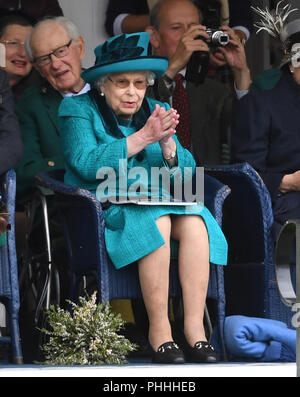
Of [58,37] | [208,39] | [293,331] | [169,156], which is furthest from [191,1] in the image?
[293,331]

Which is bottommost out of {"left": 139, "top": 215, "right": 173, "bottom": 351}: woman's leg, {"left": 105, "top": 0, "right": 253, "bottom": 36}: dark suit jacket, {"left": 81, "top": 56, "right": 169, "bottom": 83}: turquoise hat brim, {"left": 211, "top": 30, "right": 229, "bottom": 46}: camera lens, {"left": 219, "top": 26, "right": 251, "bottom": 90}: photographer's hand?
{"left": 139, "top": 215, "right": 173, "bottom": 351}: woman's leg

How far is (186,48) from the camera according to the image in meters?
6.45

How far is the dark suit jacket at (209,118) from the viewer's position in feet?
21.6

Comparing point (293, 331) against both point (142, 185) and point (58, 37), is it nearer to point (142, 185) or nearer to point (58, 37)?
point (142, 185)

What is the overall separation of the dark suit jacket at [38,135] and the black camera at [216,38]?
86cm

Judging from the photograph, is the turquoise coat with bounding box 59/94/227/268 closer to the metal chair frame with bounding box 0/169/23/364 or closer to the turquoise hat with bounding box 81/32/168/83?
the turquoise hat with bounding box 81/32/168/83

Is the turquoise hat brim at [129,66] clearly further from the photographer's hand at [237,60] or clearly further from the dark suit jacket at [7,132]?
the photographer's hand at [237,60]

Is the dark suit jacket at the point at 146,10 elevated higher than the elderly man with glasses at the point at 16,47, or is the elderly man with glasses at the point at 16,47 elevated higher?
the dark suit jacket at the point at 146,10

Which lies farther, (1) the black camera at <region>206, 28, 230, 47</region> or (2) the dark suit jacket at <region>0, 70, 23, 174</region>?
(1) the black camera at <region>206, 28, 230, 47</region>

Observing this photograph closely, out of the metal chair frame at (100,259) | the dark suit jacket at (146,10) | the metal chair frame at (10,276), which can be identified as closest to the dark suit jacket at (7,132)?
the metal chair frame at (10,276)

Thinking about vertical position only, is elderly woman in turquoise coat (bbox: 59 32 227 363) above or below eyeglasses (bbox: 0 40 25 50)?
below

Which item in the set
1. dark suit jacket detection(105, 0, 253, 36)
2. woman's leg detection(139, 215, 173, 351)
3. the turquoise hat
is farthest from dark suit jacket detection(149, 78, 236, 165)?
woman's leg detection(139, 215, 173, 351)

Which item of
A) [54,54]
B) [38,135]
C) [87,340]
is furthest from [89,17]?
[87,340]

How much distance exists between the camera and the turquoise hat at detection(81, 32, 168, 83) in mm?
5621
